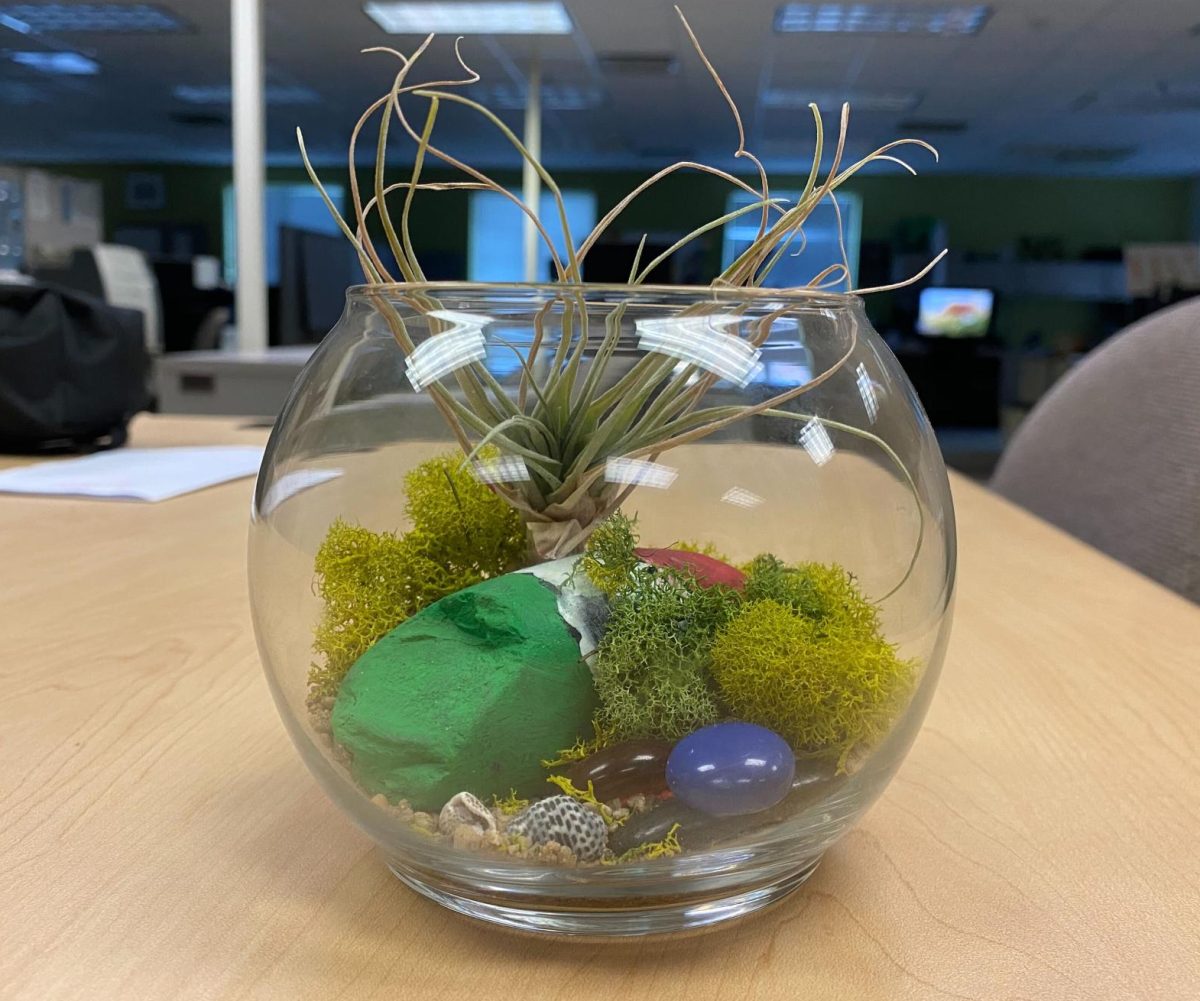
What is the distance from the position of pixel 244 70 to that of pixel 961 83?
12.3 ft

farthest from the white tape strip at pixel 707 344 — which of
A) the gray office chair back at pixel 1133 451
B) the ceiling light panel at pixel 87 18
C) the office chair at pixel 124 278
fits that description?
the ceiling light panel at pixel 87 18

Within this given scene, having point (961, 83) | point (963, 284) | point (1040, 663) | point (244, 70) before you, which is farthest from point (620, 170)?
point (1040, 663)

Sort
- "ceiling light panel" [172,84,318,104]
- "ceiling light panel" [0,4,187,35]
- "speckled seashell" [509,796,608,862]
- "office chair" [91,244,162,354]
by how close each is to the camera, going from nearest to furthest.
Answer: "speckled seashell" [509,796,608,862] → "office chair" [91,244,162,354] → "ceiling light panel" [0,4,187,35] → "ceiling light panel" [172,84,318,104]

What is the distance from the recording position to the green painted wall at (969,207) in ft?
25.3

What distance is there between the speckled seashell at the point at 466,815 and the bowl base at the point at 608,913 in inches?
0.9

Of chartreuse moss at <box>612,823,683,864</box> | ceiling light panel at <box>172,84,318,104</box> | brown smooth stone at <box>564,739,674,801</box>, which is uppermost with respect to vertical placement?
ceiling light panel at <box>172,84,318,104</box>

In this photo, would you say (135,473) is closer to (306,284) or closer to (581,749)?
(581,749)

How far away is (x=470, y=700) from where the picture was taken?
0.76ft

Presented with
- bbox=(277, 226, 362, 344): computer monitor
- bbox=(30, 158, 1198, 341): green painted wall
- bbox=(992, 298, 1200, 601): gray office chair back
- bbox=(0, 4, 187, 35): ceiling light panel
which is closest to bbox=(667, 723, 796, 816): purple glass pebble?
bbox=(992, 298, 1200, 601): gray office chair back

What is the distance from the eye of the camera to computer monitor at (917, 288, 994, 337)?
7793mm

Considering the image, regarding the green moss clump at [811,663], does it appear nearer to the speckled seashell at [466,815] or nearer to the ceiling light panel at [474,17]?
the speckled seashell at [466,815]

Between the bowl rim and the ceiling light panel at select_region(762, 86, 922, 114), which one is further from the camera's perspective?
the ceiling light panel at select_region(762, 86, 922, 114)

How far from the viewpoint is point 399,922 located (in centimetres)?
25

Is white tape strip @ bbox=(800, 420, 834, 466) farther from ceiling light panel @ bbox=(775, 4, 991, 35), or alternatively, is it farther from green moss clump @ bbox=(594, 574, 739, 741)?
ceiling light panel @ bbox=(775, 4, 991, 35)
